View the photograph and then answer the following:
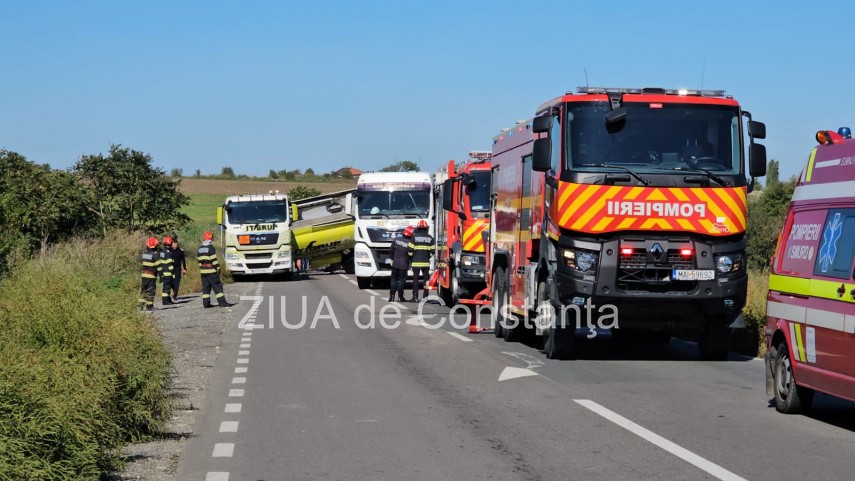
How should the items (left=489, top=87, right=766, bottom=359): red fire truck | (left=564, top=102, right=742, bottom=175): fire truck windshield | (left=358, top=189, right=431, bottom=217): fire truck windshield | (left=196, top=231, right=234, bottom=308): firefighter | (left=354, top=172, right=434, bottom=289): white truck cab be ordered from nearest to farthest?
(left=489, top=87, right=766, bottom=359): red fire truck → (left=564, top=102, right=742, bottom=175): fire truck windshield → (left=196, top=231, right=234, bottom=308): firefighter → (left=354, top=172, right=434, bottom=289): white truck cab → (left=358, top=189, right=431, bottom=217): fire truck windshield

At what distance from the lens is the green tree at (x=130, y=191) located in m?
52.2

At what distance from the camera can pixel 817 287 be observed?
9.95m

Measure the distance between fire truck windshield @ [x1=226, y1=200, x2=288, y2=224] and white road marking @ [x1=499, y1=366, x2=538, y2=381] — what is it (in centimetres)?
2710

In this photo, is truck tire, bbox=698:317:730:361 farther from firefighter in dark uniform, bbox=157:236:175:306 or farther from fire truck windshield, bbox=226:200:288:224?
fire truck windshield, bbox=226:200:288:224

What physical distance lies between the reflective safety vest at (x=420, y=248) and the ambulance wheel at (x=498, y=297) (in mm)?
8382

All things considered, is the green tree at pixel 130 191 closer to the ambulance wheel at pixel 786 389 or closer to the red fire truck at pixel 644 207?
the red fire truck at pixel 644 207

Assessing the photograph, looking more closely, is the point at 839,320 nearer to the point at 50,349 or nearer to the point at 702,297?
the point at 702,297

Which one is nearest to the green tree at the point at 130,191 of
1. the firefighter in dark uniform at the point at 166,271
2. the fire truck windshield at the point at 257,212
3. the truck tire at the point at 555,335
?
the fire truck windshield at the point at 257,212

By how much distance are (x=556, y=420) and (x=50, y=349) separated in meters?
4.36

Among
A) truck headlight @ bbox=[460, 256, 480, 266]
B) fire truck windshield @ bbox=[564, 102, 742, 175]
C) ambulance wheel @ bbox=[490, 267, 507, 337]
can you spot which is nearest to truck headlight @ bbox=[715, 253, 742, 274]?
fire truck windshield @ bbox=[564, 102, 742, 175]

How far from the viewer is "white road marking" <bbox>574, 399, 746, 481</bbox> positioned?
8000 mm

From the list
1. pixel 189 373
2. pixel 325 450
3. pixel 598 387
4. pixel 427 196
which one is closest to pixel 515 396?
pixel 598 387

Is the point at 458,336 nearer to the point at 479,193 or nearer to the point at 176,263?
the point at 479,193

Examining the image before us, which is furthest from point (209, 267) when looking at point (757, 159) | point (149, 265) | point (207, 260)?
point (757, 159)
